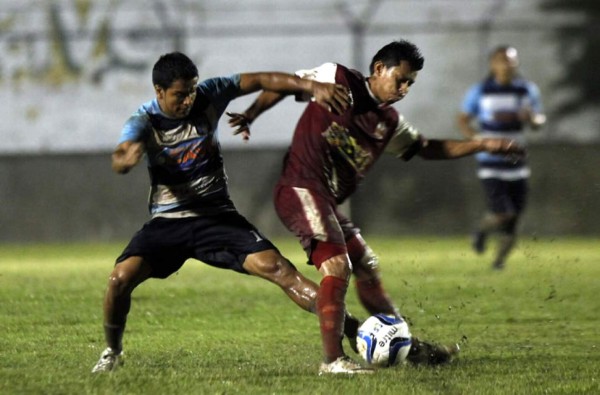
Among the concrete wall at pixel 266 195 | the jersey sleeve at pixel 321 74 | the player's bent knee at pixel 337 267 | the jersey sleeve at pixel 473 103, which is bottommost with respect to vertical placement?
the concrete wall at pixel 266 195

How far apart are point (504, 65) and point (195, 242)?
7492 millimetres

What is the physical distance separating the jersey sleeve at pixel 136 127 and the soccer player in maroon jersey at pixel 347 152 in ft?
1.82

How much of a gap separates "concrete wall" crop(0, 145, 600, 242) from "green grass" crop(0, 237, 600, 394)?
3.34m

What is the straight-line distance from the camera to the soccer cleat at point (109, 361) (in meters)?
6.92

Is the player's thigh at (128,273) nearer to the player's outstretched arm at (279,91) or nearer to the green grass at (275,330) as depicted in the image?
the green grass at (275,330)

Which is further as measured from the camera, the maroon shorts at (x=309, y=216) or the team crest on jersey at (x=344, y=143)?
the team crest on jersey at (x=344, y=143)

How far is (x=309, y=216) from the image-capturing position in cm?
718

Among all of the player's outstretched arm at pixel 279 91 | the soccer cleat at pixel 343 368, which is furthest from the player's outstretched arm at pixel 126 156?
the soccer cleat at pixel 343 368

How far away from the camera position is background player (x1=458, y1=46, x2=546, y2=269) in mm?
13758

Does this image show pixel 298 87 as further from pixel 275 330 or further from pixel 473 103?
pixel 473 103

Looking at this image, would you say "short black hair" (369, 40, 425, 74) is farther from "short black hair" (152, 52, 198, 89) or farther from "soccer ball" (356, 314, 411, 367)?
"soccer ball" (356, 314, 411, 367)

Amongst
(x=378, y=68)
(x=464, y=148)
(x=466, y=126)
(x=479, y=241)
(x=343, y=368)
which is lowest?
(x=479, y=241)

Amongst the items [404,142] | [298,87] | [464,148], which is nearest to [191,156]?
[298,87]

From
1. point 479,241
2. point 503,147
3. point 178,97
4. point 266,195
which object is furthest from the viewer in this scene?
point 266,195
